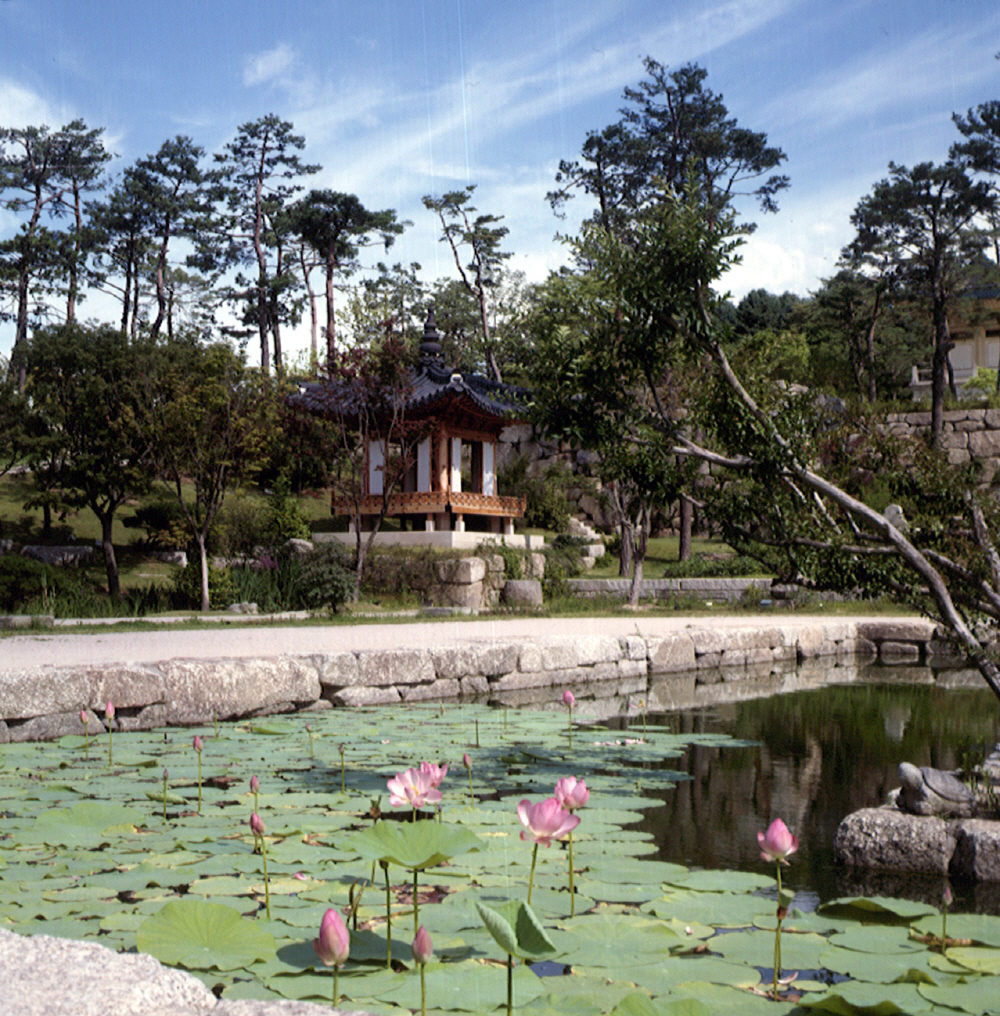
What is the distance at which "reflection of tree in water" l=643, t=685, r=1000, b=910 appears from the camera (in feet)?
13.1

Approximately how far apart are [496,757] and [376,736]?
88cm

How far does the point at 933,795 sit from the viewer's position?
3828 mm

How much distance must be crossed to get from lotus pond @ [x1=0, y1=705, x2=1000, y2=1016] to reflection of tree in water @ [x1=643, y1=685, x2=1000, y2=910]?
0.34ft

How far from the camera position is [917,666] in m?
11.6

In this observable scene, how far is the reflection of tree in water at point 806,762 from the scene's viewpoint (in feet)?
13.1

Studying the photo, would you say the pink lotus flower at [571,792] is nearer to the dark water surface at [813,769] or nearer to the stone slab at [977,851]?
the dark water surface at [813,769]

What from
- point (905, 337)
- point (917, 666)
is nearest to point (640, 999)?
point (917, 666)

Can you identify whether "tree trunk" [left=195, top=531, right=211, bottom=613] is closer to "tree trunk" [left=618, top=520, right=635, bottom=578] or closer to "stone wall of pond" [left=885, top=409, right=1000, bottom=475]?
"tree trunk" [left=618, top=520, right=635, bottom=578]

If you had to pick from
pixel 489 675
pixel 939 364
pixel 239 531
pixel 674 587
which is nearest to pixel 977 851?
pixel 489 675

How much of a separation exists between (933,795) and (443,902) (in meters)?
2.09

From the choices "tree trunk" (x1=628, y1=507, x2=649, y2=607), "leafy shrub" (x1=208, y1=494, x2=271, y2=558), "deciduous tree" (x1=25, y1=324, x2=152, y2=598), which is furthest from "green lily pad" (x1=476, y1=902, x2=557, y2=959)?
"leafy shrub" (x1=208, y1=494, x2=271, y2=558)

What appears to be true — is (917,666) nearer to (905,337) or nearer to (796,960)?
(796,960)

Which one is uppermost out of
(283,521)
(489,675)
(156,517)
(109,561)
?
(156,517)

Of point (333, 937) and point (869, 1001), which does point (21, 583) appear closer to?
point (333, 937)
